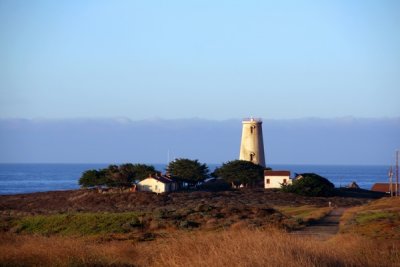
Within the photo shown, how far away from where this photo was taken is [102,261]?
17219 millimetres

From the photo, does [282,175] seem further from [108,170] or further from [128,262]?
[128,262]

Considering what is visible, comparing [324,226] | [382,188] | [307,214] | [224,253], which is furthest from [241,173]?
[224,253]

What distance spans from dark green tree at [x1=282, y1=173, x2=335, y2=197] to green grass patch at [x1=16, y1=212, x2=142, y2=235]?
34679 mm

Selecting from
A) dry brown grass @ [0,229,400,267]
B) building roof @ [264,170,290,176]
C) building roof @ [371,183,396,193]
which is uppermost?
building roof @ [264,170,290,176]

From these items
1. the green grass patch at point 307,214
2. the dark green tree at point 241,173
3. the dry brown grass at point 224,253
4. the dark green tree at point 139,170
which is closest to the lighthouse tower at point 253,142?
the dark green tree at point 241,173

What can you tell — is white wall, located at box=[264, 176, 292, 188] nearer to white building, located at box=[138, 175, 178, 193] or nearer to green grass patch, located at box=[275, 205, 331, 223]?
white building, located at box=[138, 175, 178, 193]

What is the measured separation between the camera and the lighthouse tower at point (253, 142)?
294 ft

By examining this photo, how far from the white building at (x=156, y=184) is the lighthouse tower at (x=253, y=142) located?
15197mm

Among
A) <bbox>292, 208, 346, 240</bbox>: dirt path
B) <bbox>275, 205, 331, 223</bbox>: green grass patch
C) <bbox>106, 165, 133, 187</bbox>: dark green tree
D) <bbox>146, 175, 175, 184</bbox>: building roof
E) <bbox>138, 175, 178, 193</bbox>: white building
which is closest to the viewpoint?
<bbox>292, 208, 346, 240</bbox>: dirt path

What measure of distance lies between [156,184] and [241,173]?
38.2ft

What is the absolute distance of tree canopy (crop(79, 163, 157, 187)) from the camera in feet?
256

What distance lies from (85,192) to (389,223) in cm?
4605

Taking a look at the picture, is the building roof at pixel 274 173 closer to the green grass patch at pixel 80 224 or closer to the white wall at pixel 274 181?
the white wall at pixel 274 181

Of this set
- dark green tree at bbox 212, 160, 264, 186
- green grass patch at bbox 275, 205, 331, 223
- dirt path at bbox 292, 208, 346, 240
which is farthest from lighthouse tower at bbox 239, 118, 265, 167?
dirt path at bbox 292, 208, 346, 240
